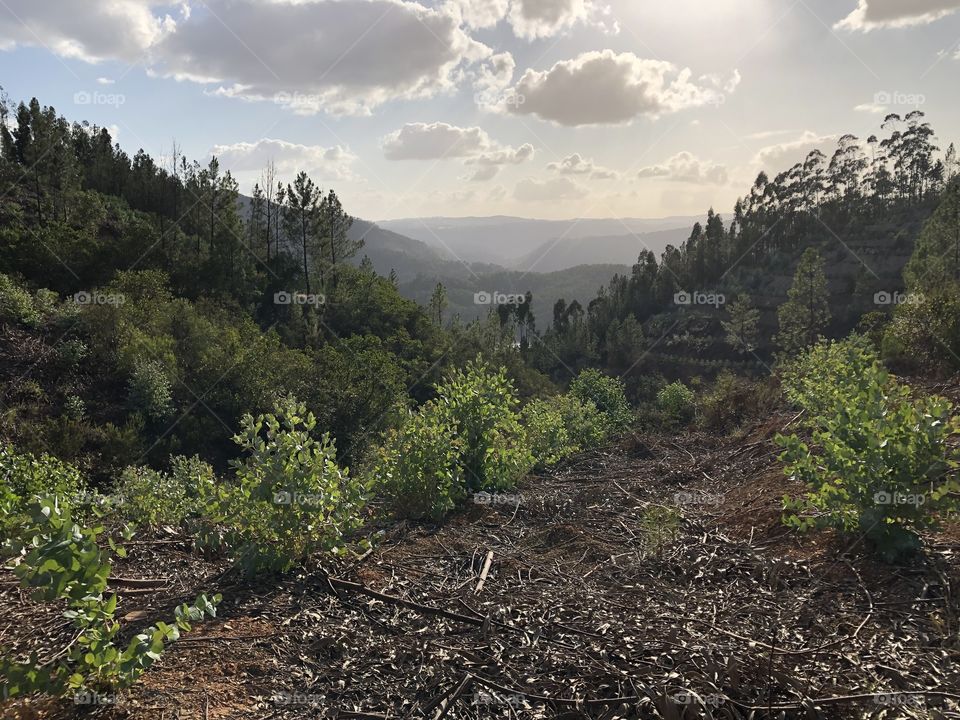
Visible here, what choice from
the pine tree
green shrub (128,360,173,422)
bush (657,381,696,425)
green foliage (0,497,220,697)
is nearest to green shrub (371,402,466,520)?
green foliage (0,497,220,697)

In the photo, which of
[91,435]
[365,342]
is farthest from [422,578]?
[365,342]

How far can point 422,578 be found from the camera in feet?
15.2

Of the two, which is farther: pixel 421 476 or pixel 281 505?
pixel 421 476

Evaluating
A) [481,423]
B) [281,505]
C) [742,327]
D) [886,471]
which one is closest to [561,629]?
[281,505]

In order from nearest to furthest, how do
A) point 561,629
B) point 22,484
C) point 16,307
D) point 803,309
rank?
point 561,629, point 22,484, point 16,307, point 803,309

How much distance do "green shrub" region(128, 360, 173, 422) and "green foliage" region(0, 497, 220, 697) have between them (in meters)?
29.1

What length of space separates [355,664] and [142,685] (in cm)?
113

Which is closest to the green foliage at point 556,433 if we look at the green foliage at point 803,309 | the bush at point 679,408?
the bush at point 679,408

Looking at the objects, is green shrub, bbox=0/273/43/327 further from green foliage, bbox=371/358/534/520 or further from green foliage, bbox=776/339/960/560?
green foliage, bbox=776/339/960/560

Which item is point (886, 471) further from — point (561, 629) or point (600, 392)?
point (600, 392)

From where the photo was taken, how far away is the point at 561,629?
3699 millimetres

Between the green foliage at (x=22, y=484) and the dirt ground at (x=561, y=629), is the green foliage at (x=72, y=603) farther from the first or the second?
the green foliage at (x=22, y=484)

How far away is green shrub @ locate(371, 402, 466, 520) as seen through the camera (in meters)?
6.29

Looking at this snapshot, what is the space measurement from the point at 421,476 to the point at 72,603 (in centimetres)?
383
